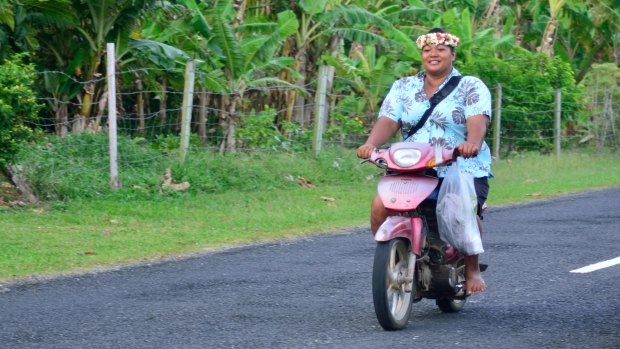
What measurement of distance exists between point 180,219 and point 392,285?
5792 mm

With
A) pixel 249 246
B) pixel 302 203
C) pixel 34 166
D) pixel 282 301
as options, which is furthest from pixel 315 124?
pixel 282 301

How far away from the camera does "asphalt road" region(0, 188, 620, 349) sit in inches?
231

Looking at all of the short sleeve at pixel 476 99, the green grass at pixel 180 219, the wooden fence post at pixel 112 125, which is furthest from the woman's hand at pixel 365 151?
the wooden fence post at pixel 112 125

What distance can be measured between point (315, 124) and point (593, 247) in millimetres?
7195

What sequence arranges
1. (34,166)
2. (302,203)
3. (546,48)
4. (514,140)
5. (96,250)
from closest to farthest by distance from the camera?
(96,250) → (34,166) → (302,203) → (514,140) → (546,48)

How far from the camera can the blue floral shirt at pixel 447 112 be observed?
20.9 feet

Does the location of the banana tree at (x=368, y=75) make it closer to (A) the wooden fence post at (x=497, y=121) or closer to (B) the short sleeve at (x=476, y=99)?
(A) the wooden fence post at (x=497, y=121)

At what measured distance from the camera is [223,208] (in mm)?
12461

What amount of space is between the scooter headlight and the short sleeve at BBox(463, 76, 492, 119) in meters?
0.54

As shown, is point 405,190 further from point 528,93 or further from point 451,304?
point 528,93

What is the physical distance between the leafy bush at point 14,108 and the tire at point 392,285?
19.8 ft

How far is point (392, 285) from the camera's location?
6.04 meters

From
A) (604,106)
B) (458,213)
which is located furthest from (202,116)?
(458,213)

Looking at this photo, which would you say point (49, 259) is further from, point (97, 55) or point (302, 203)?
point (97, 55)
